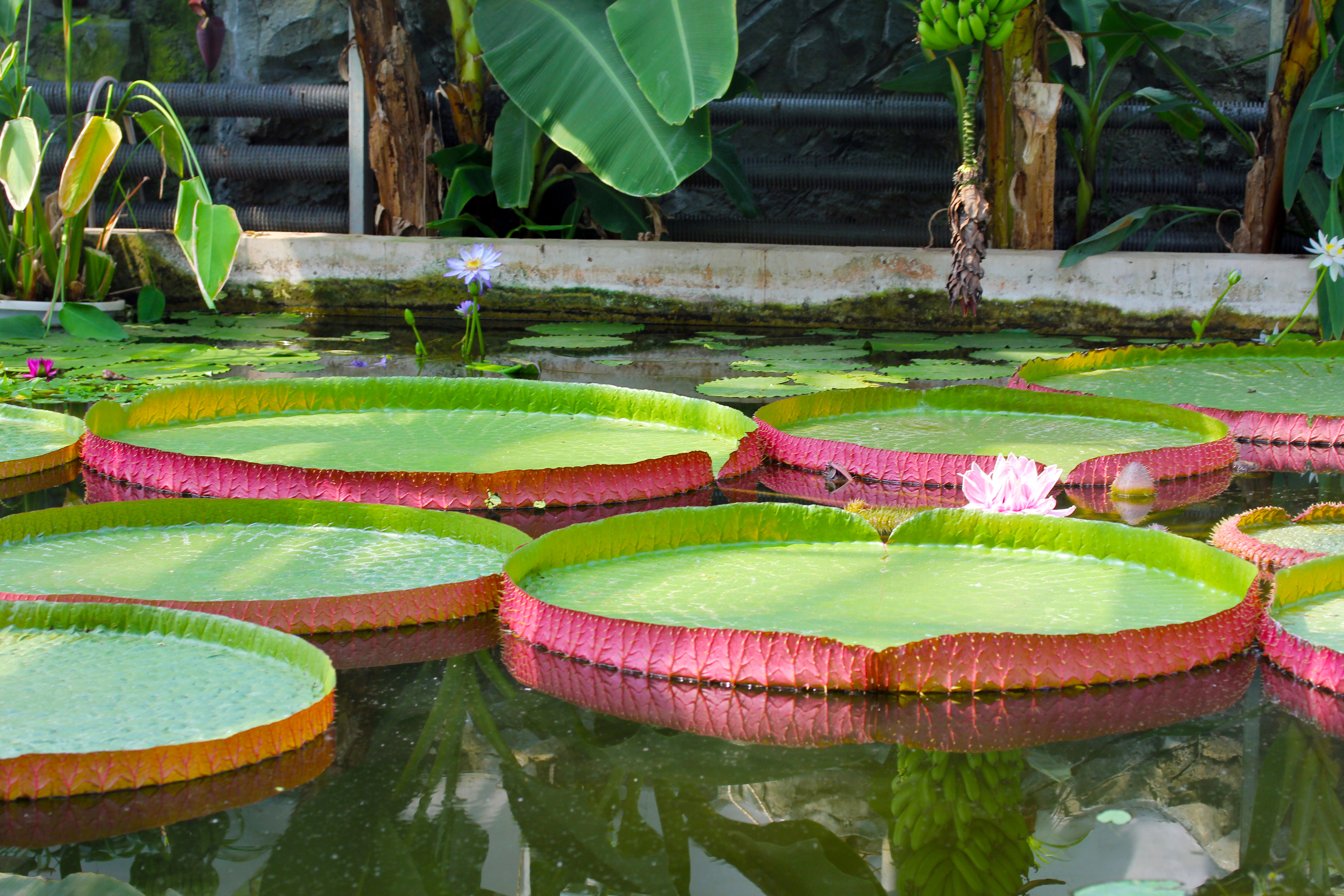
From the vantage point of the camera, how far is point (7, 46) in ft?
14.1

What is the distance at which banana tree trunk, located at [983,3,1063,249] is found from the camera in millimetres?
5066

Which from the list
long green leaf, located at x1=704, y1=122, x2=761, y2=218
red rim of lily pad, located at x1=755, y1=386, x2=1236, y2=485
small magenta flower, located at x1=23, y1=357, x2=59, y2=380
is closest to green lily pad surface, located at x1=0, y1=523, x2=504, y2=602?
red rim of lily pad, located at x1=755, y1=386, x2=1236, y2=485

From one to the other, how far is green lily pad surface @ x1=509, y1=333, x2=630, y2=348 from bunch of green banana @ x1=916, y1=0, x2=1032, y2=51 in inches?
64.1

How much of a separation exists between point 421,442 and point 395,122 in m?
3.66

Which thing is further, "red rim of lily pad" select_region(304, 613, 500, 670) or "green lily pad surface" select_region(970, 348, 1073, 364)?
"green lily pad surface" select_region(970, 348, 1073, 364)

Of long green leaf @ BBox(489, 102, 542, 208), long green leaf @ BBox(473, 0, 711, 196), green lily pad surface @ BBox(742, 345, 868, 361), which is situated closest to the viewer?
green lily pad surface @ BBox(742, 345, 868, 361)

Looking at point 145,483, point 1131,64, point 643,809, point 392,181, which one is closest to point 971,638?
point 643,809

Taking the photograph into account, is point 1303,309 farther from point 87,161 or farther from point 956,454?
point 87,161

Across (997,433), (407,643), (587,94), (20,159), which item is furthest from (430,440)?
(587,94)

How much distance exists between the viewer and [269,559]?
1.74 metres

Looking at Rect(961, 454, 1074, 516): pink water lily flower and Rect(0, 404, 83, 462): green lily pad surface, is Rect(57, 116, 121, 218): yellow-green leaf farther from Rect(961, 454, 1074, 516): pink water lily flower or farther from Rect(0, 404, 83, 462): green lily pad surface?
Rect(961, 454, 1074, 516): pink water lily flower

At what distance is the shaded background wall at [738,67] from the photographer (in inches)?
300

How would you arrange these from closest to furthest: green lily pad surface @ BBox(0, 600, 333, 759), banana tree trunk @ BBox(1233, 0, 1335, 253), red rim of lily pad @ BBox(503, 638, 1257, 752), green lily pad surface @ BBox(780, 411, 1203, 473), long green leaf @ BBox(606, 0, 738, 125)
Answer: green lily pad surface @ BBox(0, 600, 333, 759), red rim of lily pad @ BBox(503, 638, 1257, 752), green lily pad surface @ BBox(780, 411, 1203, 473), long green leaf @ BBox(606, 0, 738, 125), banana tree trunk @ BBox(1233, 0, 1335, 253)

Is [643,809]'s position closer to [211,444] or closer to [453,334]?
[211,444]
